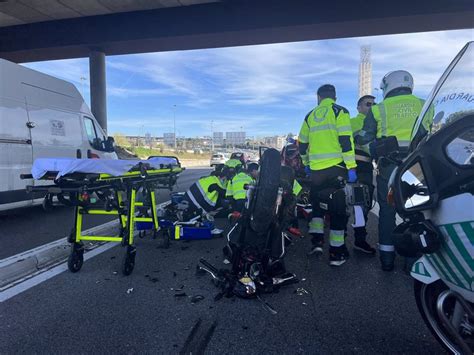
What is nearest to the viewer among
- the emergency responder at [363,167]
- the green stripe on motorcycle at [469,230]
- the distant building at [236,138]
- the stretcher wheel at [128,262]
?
the green stripe on motorcycle at [469,230]

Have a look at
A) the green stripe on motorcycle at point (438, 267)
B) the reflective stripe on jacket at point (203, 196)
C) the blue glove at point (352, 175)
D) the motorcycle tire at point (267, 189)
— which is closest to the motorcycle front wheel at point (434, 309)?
the green stripe on motorcycle at point (438, 267)

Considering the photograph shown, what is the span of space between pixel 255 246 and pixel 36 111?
20.3 feet

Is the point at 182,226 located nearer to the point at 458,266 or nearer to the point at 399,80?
the point at 399,80

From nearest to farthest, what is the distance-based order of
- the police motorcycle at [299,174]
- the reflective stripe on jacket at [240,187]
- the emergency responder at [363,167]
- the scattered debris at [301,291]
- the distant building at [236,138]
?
1. the scattered debris at [301,291]
2. the emergency responder at [363,167]
3. the reflective stripe on jacket at [240,187]
4. the police motorcycle at [299,174]
5. the distant building at [236,138]

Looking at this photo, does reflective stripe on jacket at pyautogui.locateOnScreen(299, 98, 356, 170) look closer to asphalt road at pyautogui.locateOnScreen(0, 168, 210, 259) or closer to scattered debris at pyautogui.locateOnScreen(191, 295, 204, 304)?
scattered debris at pyautogui.locateOnScreen(191, 295, 204, 304)

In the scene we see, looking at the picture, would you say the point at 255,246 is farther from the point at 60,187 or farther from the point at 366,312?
the point at 60,187

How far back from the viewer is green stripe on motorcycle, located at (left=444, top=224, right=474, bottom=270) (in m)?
1.68

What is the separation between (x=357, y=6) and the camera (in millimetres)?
12797

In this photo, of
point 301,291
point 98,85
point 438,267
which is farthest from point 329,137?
point 98,85

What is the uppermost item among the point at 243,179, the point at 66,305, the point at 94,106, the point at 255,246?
the point at 94,106

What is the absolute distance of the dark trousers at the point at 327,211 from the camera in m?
4.24

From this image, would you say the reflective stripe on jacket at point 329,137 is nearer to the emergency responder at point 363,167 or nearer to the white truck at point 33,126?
the emergency responder at point 363,167

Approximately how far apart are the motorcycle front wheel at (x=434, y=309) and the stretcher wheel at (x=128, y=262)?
9.57 ft

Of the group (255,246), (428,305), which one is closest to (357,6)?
(255,246)
